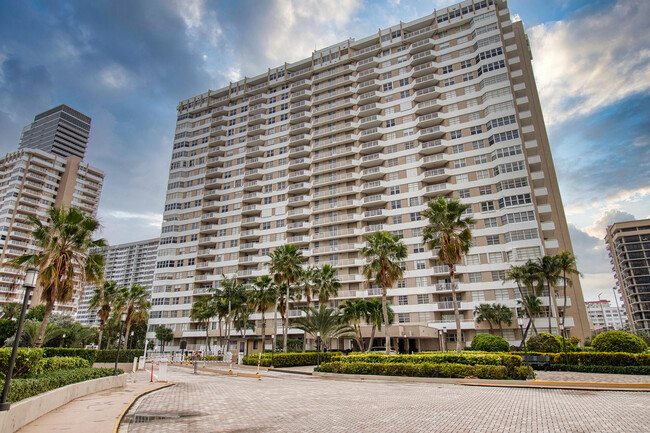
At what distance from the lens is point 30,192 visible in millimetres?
107812

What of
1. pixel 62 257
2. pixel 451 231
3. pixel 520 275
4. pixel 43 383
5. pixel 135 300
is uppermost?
pixel 451 231

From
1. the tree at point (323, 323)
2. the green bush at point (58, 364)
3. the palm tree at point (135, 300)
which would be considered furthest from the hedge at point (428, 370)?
the palm tree at point (135, 300)

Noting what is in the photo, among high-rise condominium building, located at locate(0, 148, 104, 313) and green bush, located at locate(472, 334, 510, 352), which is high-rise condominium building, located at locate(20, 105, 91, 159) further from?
green bush, located at locate(472, 334, 510, 352)

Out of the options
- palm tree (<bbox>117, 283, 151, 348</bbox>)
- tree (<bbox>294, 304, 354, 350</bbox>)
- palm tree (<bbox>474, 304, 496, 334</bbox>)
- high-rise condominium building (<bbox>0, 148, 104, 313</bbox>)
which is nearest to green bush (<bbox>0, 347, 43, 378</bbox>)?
tree (<bbox>294, 304, 354, 350</bbox>)

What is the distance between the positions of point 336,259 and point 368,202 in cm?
1190

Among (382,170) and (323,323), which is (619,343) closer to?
(323,323)

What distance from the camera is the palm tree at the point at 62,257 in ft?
71.2

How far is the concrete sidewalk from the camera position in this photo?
30.9 feet

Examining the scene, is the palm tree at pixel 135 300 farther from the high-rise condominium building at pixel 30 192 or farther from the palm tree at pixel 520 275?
the high-rise condominium building at pixel 30 192

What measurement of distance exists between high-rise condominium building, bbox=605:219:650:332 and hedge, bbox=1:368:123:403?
141 metres

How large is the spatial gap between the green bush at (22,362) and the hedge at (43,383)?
0.45m

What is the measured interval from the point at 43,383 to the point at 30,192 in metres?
125

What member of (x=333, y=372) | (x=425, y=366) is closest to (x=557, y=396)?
(x=425, y=366)

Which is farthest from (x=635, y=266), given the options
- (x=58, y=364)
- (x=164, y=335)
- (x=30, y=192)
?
(x=30, y=192)
